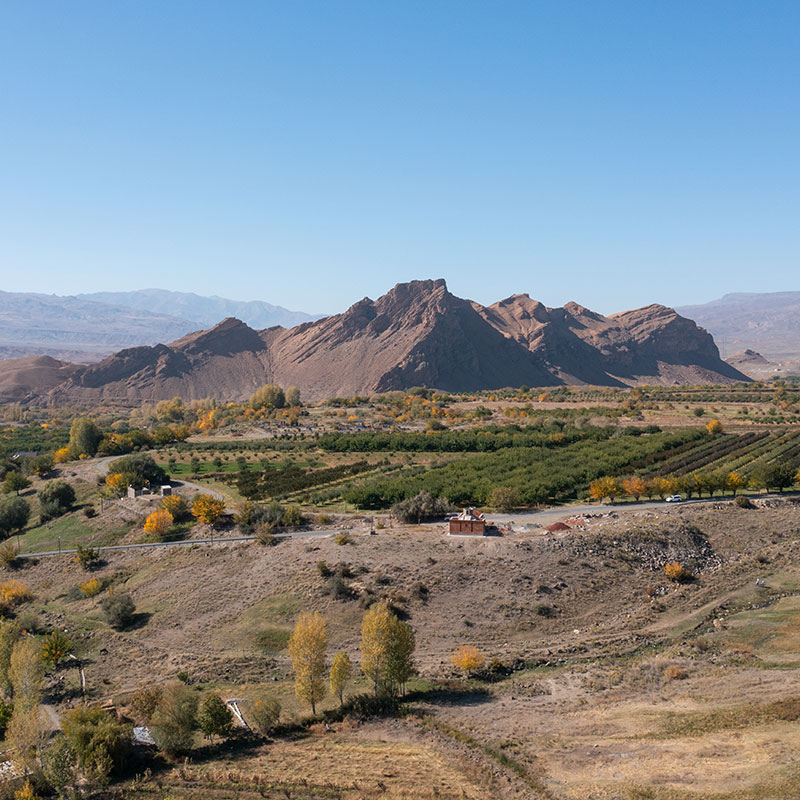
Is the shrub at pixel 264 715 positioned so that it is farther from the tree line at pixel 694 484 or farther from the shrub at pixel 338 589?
the tree line at pixel 694 484

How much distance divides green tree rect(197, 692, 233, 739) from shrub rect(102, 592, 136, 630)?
18.6 meters

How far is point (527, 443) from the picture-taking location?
319ft

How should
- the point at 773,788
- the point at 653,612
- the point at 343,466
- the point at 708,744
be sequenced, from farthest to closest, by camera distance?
the point at 343,466 < the point at 653,612 < the point at 708,744 < the point at 773,788

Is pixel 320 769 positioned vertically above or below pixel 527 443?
below

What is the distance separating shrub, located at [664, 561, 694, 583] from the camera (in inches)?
1988

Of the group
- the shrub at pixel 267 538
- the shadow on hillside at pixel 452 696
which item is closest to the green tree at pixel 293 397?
the shrub at pixel 267 538

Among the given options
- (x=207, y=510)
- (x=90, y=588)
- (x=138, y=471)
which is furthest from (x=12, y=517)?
(x=207, y=510)

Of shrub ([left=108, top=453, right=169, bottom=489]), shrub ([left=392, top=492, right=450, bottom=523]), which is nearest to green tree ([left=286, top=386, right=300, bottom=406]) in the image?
shrub ([left=108, top=453, right=169, bottom=489])

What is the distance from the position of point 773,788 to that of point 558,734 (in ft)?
31.1

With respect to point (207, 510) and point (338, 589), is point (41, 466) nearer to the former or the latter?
point (207, 510)

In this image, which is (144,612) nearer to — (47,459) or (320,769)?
(320,769)

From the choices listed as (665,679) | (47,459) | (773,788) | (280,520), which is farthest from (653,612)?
(47,459)

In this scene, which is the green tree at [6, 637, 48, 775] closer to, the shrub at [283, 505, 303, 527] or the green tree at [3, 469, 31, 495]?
the shrub at [283, 505, 303, 527]

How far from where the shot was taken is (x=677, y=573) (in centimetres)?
5047
